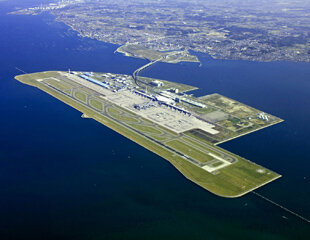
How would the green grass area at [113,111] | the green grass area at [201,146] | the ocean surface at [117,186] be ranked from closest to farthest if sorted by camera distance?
the ocean surface at [117,186], the green grass area at [201,146], the green grass area at [113,111]

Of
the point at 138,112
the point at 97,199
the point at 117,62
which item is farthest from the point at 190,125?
the point at 117,62

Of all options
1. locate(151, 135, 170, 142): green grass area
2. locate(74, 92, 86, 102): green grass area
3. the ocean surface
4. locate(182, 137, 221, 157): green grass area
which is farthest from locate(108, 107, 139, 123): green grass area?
locate(182, 137, 221, 157): green grass area

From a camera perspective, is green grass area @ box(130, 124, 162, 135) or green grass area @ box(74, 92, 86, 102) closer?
green grass area @ box(130, 124, 162, 135)

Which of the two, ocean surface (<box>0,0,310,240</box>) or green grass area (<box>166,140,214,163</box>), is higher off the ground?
green grass area (<box>166,140,214,163</box>)

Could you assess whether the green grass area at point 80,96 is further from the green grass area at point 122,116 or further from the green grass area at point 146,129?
the green grass area at point 146,129

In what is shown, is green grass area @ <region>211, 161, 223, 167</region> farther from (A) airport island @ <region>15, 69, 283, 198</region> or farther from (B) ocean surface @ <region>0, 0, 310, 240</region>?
(B) ocean surface @ <region>0, 0, 310, 240</region>

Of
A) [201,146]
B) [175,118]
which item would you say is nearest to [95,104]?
[175,118]

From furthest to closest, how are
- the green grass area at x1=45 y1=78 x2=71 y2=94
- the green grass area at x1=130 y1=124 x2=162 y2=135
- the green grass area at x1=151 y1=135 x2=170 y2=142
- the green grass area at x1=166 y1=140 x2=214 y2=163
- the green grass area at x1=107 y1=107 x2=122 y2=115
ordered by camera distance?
1. the green grass area at x1=45 y1=78 x2=71 y2=94
2. the green grass area at x1=107 y1=107 x2=122 y2=115
3. the green grass area at x1=130 y1=124 x2=162 y2=135
4. the green grass area at x1=151 y1=135 x2=170 y2=142
5. the green grass area at x1=166 y1=140 x2=214 y2=163

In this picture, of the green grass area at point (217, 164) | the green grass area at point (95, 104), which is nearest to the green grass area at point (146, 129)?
the green grass area at point (95, 104)

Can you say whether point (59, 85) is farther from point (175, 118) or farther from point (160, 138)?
point (160, 138)

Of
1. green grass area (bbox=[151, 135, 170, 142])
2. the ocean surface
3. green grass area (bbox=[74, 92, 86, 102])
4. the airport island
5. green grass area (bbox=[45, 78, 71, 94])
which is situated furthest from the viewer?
green grass area (bbox=[45, 78, 71, 94])
